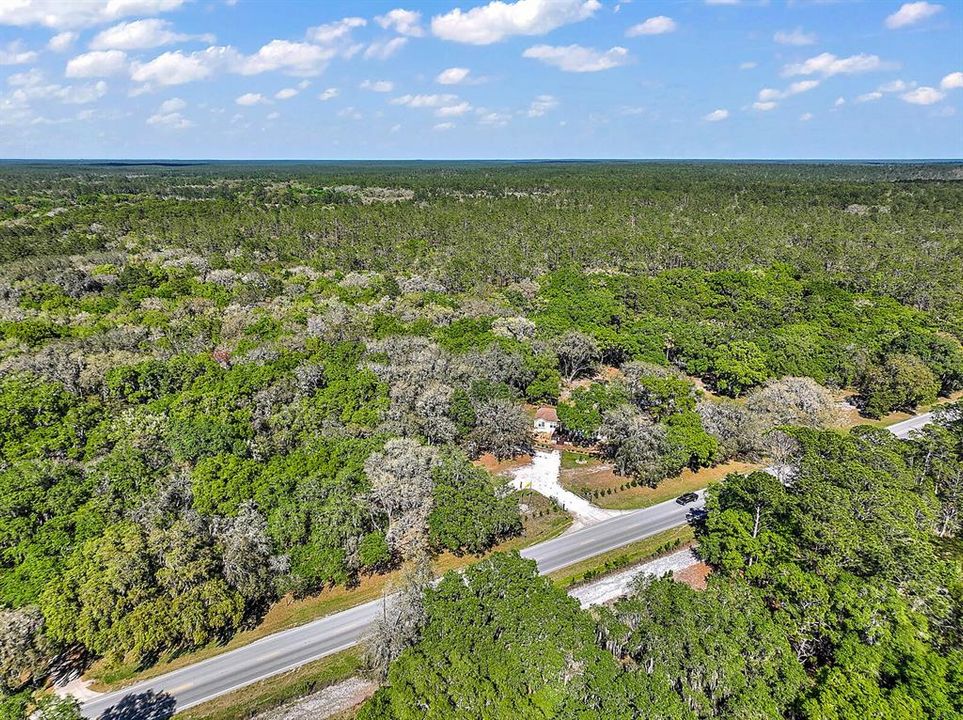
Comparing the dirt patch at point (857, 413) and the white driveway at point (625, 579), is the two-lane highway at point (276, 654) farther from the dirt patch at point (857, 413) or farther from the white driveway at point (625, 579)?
the dirt patch at point (857, 413)

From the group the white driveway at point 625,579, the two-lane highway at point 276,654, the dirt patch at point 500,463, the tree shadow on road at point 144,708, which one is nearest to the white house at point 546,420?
the dirt patch at point 500,463

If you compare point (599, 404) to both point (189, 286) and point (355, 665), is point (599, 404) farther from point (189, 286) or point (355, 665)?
point (189, 286)

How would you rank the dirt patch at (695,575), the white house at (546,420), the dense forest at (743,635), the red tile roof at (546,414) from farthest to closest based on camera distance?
1. the red tile roof at (546,414)
2. the white house at (546,420)
3. the dirt patch at (695,575)
4. the dense forest at (743,635)

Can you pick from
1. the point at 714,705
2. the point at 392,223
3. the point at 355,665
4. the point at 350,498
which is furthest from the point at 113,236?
the point at 714,705

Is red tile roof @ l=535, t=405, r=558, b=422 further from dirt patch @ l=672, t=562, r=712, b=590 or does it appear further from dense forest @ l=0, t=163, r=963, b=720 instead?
dirt patch @ l=672, t=562, r=712, b=590

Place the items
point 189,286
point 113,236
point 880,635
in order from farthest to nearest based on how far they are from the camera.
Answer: point 113,236 < point 189,286 < point 880,635

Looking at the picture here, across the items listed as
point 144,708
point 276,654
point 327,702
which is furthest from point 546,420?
point 144,708

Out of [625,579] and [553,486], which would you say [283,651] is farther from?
[553,486]
